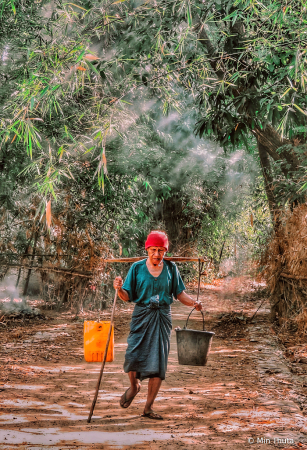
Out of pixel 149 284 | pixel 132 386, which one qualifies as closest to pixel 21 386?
pixel 132 386

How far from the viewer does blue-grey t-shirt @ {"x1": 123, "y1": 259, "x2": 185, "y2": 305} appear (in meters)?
3.51

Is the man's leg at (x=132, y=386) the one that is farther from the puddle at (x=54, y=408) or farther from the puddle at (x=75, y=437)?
the puddle at (x=75, y=437)

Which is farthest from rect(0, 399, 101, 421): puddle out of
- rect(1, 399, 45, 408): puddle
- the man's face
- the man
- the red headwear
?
the red headwear

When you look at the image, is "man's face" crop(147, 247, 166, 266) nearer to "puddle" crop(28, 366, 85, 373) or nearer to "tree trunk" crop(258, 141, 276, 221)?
"puddle" crop(28, 366, 85, 373)

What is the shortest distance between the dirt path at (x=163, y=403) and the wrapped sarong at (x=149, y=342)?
0.38 metres

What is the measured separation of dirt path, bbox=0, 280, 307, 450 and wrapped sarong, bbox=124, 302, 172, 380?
0.38 metres

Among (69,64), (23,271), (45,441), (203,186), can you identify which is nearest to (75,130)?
(69,64)

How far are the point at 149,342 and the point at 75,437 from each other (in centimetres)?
86

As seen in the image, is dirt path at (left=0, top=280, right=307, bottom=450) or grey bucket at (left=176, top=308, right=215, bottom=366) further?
grey bucket at (left=176, top=308, right=215, bottom=366)

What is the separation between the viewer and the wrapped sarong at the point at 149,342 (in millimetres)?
3416

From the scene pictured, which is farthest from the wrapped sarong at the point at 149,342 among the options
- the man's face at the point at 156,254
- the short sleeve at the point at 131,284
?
the man's face at the point at 156,254

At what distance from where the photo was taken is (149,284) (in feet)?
11.5

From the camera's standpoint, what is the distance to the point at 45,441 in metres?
2.84

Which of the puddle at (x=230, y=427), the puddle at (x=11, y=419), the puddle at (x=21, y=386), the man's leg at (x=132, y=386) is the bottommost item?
the puddle at (x=21, y=386)
